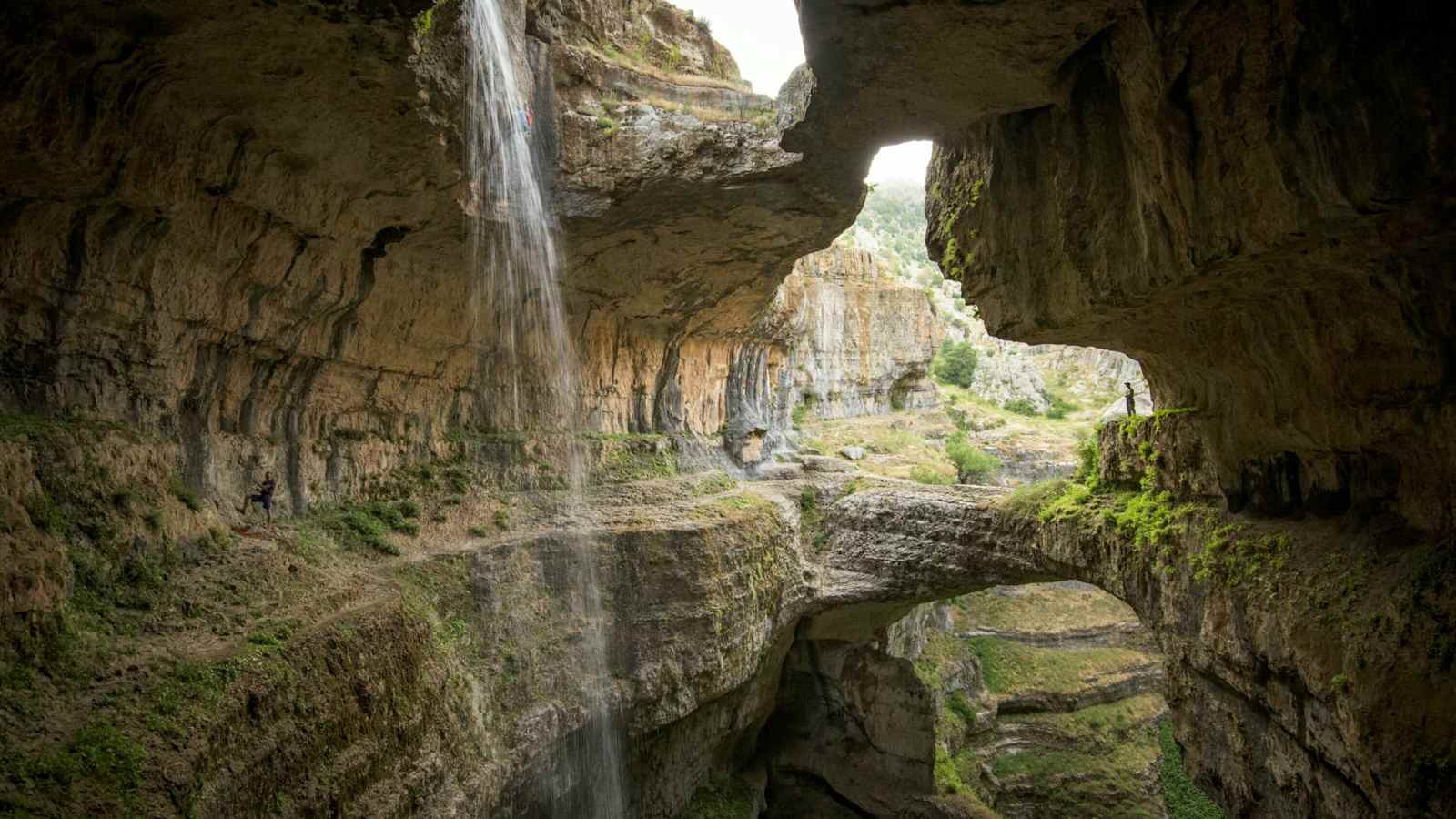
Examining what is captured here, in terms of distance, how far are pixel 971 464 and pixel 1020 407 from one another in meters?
17.7

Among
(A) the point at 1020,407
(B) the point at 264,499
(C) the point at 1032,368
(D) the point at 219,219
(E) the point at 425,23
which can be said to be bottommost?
(B) the point at 264,499

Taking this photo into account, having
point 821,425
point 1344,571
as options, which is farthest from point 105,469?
point 821,425

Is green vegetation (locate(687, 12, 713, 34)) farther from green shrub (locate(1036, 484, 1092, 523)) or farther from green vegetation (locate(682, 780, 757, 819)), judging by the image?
green vegetation (locate(682, 780, 757, 819))

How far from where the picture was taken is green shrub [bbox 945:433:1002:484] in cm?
3228

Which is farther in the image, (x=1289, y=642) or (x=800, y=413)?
(x=800, y=413)

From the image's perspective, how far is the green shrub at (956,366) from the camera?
173ft

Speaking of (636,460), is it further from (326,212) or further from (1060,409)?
(1060,409)

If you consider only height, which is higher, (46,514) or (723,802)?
(46,514)

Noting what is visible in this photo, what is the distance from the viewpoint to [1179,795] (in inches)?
782

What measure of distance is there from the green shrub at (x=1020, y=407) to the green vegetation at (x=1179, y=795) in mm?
27883

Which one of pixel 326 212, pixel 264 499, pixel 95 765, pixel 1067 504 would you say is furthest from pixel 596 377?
pixel 95 765

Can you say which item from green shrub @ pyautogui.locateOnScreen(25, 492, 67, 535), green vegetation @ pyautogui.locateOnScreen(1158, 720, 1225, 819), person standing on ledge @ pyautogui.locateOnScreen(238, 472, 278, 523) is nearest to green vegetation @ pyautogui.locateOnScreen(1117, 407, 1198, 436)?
green vegetation @ pyautogui.locateOnScreen(1158, 720, 1225, 819)

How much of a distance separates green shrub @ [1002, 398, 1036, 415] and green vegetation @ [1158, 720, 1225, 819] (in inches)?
1098

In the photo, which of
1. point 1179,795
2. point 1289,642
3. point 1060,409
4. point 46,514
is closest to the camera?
point 46,514
